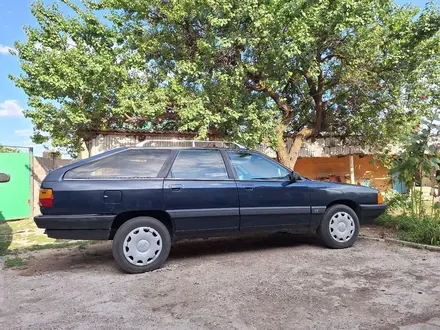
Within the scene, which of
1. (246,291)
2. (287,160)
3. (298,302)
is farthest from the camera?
(287,160)

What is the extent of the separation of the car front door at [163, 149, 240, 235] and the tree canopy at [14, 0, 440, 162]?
304 centimetres

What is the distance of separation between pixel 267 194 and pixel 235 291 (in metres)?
1.71

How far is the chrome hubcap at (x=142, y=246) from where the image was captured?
421cm

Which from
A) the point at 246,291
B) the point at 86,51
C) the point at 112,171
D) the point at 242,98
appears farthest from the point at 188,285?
the point at 86,51

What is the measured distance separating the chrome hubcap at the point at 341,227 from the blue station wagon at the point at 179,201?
16 mm

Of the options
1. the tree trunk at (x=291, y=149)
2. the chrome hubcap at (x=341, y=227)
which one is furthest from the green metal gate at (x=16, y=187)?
the chrome hubcap at (x=341, y=227)

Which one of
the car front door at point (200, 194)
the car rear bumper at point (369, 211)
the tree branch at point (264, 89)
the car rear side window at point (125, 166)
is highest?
the tree branch at point (264, 89)

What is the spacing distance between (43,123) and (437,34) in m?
10.4

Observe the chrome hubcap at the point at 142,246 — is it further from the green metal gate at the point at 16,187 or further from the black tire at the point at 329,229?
the green metal gate at the point at 16,187

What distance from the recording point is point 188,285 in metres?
3.77

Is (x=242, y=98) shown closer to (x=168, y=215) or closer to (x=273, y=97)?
(x=273, y=97)

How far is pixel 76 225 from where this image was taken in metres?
4.04

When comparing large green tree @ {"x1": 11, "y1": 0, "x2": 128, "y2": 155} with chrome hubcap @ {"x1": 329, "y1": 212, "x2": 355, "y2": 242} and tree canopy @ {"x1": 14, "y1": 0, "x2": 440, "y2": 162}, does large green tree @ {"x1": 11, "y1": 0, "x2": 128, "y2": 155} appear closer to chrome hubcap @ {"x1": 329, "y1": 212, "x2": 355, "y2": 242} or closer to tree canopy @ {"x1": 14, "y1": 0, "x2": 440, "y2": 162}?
tree canopy @ {"x1": 14, "y1": 0, "x2": 440, "y2": 162}

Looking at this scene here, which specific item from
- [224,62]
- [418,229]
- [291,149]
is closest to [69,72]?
[224,62]
